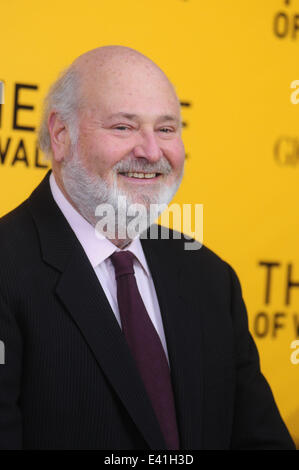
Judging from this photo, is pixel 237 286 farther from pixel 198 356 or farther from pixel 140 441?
pixel 140 441

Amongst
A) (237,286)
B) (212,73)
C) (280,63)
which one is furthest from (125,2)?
(237,286)

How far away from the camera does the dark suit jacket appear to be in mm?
1087

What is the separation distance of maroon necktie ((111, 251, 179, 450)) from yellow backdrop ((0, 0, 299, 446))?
0.60 m

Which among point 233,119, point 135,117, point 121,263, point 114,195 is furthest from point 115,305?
point 233,119

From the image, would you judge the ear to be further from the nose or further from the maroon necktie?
the maroon necktie

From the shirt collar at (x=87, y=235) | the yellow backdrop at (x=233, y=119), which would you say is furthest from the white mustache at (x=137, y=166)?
the yellow backdrop at (x=233, y=119)

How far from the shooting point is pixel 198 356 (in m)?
1.26

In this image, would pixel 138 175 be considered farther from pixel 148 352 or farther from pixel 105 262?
pixel 148 352

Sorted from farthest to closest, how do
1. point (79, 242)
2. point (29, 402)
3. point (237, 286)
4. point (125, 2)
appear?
1. point (125, 2)
2. point (237, 286)
3. point (79, 242)
4. point (29, 402)

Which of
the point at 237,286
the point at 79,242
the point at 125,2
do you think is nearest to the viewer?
the point at 79,242

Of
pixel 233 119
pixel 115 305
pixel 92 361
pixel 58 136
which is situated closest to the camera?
pixel 92 361

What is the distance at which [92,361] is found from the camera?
1.11 m

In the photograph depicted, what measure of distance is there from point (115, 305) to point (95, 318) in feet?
0.30

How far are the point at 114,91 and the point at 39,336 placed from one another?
1.49 ft
